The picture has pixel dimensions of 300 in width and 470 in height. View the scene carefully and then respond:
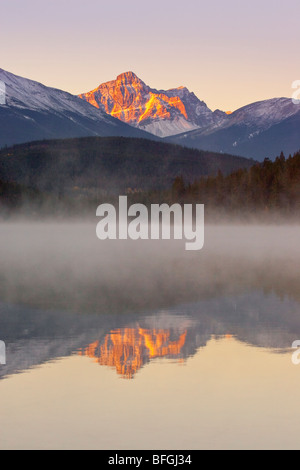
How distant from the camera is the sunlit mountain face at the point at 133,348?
19984 millimetres

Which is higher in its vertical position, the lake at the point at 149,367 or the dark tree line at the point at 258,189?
the dark tree line at the point at 258,189

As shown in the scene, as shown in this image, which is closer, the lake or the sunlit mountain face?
the lake

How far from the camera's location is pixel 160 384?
17.7 m

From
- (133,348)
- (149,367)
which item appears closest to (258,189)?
(133,348)

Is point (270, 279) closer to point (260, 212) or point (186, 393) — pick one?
point (186, 393)

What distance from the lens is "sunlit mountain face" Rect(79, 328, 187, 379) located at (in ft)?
65.6

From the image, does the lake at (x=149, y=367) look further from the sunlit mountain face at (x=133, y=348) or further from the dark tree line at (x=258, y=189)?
the dark tree line at (x=258, y=189)

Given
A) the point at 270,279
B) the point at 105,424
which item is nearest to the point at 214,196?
the point at 270,279

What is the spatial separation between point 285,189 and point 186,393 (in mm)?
133778

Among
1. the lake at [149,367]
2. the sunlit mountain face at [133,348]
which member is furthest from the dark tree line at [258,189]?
the sunlit mountain face at [133,348]

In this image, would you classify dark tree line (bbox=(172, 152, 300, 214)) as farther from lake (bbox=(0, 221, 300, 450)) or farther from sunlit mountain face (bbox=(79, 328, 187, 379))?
sunlit mountain face (bbox=(79, 328, 187, 379))

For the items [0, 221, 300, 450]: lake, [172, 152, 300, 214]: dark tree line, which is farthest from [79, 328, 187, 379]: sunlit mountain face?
[172, 152, 300, 214]: dark tree line

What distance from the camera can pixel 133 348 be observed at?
22.1 metres

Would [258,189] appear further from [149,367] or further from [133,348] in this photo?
[149,367]
